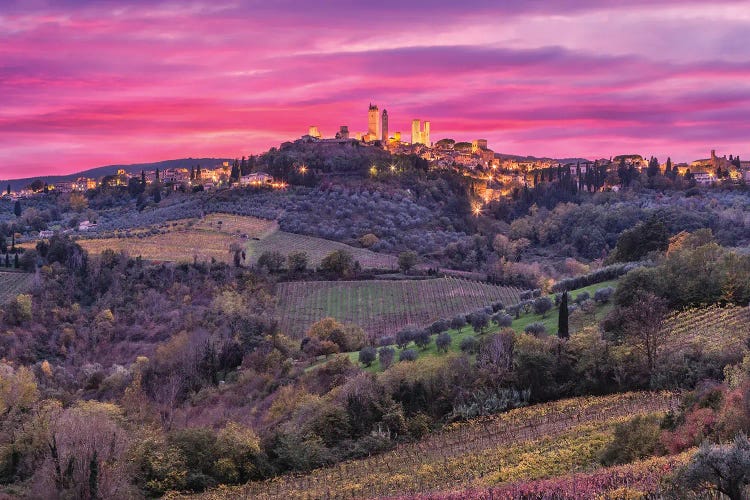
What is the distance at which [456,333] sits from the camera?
153 ft

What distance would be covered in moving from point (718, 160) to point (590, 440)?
163181 mm

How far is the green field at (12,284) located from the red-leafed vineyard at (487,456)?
46080mm

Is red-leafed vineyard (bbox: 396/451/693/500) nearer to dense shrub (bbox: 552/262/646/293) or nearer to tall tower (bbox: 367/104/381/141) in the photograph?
dense shrub (bbox: 552/262/646/293)

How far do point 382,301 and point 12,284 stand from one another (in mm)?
32593

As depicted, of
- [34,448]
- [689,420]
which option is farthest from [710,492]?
[34,448]

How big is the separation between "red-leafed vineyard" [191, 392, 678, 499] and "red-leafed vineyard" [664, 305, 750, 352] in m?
5.06

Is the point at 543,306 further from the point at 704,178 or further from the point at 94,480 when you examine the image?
the point at 704,178

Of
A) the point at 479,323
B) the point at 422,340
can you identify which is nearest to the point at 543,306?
the point at 479,323

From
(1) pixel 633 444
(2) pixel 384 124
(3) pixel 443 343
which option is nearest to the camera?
(1) pixel 633 444

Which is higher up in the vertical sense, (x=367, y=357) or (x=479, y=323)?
(x=479, y=323)

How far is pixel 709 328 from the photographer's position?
118ft

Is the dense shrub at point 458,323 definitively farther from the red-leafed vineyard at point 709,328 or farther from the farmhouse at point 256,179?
the farmhouse at point 256,179

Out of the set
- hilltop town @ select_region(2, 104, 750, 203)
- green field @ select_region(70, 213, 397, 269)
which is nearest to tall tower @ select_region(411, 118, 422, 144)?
hilltop town @ select_region(2, 104, 750, 203)

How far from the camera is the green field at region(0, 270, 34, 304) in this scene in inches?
2506
